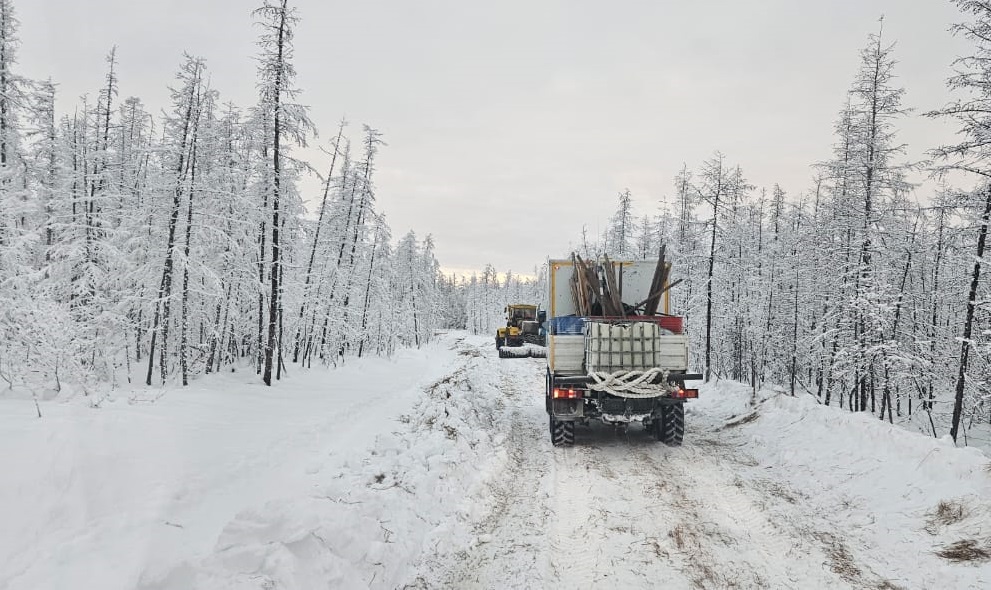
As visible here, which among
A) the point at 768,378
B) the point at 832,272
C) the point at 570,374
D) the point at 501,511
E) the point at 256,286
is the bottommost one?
the point at 768,378

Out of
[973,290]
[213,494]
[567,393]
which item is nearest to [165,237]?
[213,494]

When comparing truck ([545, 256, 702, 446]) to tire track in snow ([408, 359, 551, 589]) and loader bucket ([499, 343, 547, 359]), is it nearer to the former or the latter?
tire track in snow ([408, 359, 551, 589])

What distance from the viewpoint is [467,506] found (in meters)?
6.30

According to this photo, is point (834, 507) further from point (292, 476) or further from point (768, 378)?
point (768, 378)

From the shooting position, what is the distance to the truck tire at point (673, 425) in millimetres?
9359

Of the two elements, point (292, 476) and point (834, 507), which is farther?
point (292, 476)

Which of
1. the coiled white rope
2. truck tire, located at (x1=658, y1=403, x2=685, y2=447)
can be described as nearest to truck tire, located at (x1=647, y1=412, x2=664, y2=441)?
truck tire, located at (x1=658, y1=403, x2=685, y2=447)

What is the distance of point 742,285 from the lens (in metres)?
28.3

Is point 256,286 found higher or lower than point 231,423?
higher

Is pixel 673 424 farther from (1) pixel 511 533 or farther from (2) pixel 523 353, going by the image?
(2) pixel 523 353

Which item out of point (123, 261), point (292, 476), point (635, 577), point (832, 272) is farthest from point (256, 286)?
point (832, 272)

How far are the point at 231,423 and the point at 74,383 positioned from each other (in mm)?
4382

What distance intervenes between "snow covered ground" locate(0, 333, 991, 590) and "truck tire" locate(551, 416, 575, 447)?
7.1 inches

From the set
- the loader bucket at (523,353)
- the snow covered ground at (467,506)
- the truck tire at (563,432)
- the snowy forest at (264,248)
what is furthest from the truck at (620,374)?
the snowy forest at (264,248)
